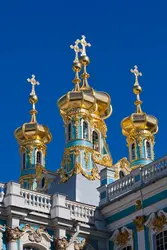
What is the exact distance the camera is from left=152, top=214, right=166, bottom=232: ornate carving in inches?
985

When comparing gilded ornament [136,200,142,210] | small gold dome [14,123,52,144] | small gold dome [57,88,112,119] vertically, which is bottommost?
gilded ornament [136,200,142,210]

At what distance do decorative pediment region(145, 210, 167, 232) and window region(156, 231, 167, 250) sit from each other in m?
0.19

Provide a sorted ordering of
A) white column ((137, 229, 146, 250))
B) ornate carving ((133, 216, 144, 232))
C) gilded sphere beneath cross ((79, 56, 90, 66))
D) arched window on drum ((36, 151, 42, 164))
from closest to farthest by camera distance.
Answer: white column ((137, 229, 146, 250))
ornate carving ((133, 216, 144, 232))
gilded sphere beneath cross ((79, 56, 90, 66))
arched window on drum ((36, 151, 42, 164))

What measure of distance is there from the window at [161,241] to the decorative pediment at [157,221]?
0.19 meters

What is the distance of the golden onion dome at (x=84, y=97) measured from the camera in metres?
35.0

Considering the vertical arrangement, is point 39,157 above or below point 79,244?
above

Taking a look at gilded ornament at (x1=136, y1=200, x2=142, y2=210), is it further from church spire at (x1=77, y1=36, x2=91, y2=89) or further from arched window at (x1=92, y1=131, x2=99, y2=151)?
church spire at (x1=77, y1=36, x2=91, y2=89)

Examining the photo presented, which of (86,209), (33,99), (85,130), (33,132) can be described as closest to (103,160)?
(85,130)

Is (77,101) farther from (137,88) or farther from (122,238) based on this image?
(122,238)

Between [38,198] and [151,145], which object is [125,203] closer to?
[38,198]

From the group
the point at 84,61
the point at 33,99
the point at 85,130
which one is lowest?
the point at 85,130

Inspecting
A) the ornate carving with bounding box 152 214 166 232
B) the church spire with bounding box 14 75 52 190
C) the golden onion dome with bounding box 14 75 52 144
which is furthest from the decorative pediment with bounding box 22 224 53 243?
the golden onion dome with bounding box 14 75 52 144

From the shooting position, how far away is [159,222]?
25.2m

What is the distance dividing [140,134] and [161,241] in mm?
14513
